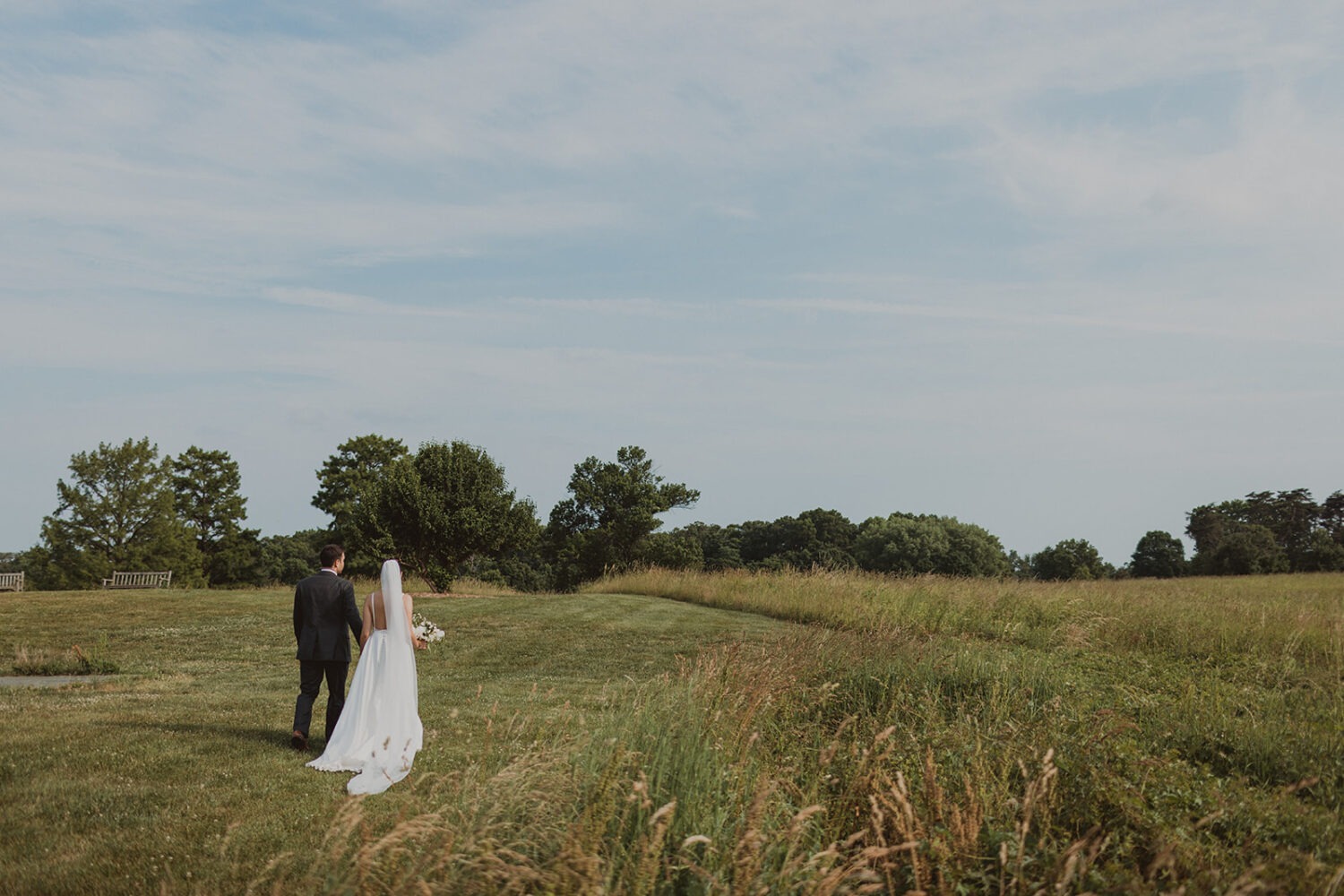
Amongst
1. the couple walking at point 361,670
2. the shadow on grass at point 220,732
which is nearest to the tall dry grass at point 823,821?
the couple walking at point 361,670

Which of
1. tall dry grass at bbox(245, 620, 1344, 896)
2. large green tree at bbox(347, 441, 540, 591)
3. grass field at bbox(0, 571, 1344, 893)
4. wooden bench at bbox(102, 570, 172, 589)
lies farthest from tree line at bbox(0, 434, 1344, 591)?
tall dry grass at bbox(245, 620, 1344, 896)

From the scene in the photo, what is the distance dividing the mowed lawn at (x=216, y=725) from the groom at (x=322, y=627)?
408 millimetres

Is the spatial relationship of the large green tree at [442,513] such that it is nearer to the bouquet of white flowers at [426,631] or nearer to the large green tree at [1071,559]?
the bouquet of white flowers at [426,631]

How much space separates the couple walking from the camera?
8.25 metres

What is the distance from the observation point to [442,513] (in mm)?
37250

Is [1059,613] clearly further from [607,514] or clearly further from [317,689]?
[607,514]

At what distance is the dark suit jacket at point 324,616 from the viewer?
29.4ft

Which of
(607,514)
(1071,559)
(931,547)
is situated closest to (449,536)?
(607,514)

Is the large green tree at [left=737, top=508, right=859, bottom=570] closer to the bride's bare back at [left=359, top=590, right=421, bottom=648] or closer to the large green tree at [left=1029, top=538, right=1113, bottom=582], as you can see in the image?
the large green tree at [left=1029, top=538, right=1113, bottom=582]

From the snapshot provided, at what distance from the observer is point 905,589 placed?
22.6 metres

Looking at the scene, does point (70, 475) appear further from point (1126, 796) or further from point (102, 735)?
point (1126, 796)

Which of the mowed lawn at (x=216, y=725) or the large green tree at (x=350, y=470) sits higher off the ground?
the large green tree at (x=350, y=470)

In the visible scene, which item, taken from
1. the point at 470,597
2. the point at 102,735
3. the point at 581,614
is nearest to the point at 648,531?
the point at 470,597

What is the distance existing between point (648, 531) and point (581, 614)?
1456 inches
